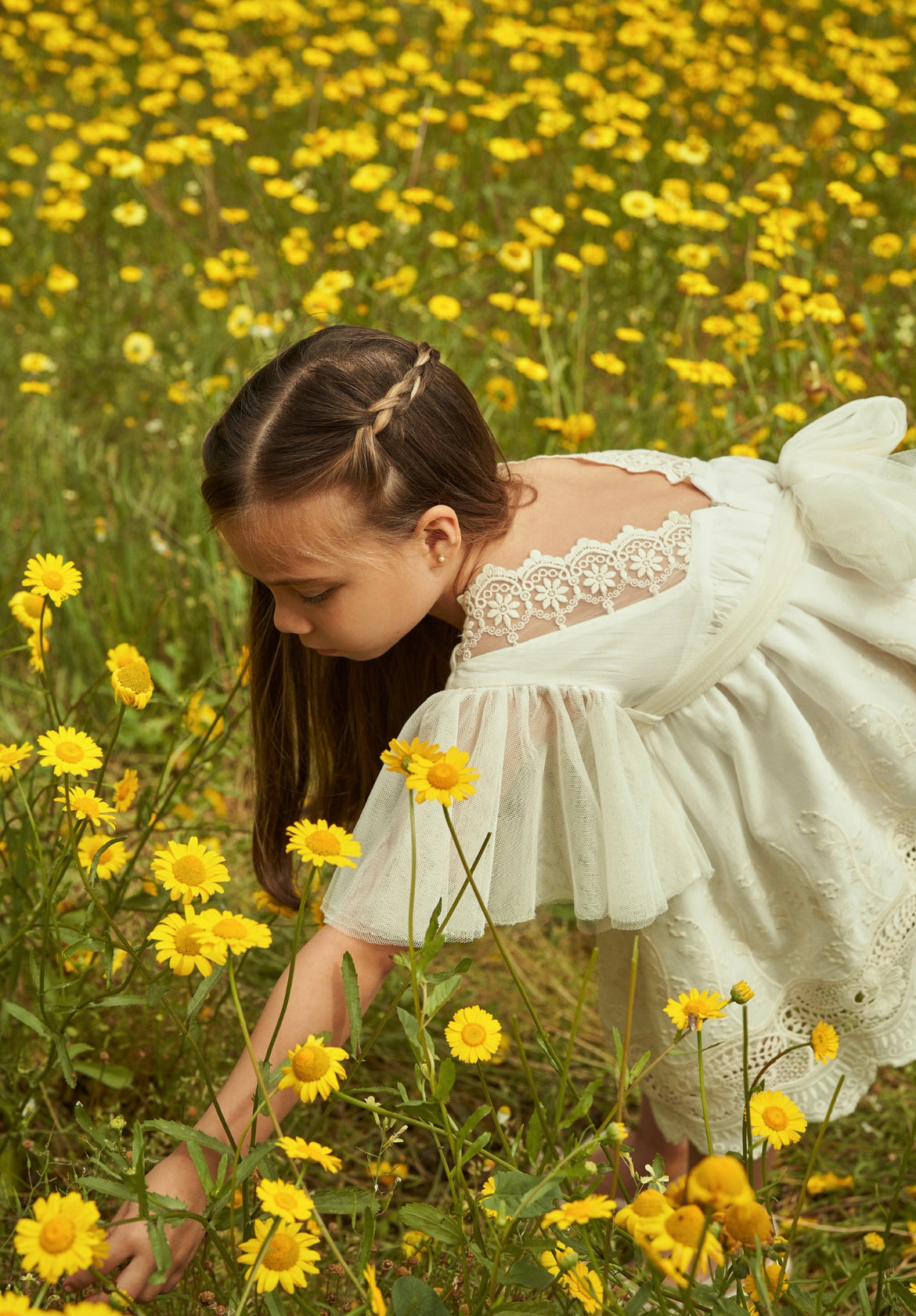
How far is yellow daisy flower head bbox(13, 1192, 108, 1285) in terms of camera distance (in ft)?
2.33

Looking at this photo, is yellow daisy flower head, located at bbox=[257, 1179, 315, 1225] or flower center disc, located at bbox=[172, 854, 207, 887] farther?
flower center disc, located at bbox=[172, 854, 207, 887]

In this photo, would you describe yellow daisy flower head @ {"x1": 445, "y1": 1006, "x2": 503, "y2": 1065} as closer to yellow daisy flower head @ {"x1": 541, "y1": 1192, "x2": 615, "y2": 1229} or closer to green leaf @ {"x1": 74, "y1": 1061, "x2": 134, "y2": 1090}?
yellow daisy flower head @ {"x1": 541, "y1": 1192, "x2": 615, "y2": 1229}

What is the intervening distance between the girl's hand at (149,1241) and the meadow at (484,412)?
2cm

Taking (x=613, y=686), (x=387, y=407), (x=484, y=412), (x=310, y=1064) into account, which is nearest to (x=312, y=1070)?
(x=310, y=1064)

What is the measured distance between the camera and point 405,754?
885mm

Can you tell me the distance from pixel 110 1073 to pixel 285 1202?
707mm

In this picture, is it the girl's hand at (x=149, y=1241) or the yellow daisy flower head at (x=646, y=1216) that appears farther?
the girl's hand at (x=149, y=1241)

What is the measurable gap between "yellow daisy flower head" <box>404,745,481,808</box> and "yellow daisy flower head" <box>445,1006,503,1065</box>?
159 mm

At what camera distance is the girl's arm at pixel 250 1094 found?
0.93 metres

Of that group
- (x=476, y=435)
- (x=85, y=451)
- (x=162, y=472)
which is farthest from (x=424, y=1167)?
(x=85, y=451)

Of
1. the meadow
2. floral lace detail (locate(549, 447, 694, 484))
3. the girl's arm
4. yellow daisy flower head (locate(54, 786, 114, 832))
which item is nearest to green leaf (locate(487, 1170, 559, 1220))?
the meadow

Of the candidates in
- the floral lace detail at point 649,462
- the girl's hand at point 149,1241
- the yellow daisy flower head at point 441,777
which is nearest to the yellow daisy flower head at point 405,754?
the yellow daisy flower head at point 441,777

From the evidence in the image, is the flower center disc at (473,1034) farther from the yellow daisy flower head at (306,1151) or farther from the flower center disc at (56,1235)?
the flower center disc at (56,1235)

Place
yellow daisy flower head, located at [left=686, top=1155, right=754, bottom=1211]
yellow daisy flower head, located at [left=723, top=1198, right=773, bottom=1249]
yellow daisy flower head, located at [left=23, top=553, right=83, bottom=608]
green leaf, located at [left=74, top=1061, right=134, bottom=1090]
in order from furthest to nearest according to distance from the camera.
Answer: green leaf, located at [left=74, top=1061, right=134, bottom=1090]
yellow daisy flower head, located at [left=23, top=553, right=83, bottom=608]
yellow daisy flower head, located at [left=723, top=1198, right=773, bottom=1249]
yellow daisy flower head, located at [left=686, top=1155, right=754, bottom=1211]
